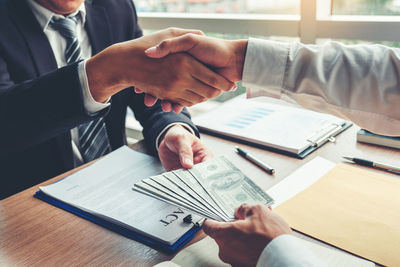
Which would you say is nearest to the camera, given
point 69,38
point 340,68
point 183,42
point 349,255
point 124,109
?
point 349,255

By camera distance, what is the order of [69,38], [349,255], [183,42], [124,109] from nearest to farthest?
[349,255] → [183,42] → [69,38] → [124,109]

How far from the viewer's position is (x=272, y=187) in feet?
2.95

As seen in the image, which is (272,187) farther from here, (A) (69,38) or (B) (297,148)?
(A) (69,38)

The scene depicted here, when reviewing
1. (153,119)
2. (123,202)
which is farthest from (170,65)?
(123,202)

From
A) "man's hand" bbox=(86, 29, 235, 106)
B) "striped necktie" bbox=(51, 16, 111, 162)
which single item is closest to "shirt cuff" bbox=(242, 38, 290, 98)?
"man's hand" bbox=(86, 29, 235, 106)

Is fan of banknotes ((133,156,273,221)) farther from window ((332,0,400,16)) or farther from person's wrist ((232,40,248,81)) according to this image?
window ((332,0,400,16))

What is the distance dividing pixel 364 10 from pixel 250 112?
0.72 metres

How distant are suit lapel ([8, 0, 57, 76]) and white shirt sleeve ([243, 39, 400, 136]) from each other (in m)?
0.73

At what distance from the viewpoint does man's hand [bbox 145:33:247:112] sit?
100cm

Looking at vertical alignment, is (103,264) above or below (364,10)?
below

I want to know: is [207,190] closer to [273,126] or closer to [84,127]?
[273,126]

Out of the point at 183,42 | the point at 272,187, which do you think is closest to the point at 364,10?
the point at 183,42

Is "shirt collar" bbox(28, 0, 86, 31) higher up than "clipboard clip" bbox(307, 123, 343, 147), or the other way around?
"shirt collar" bbox(28, 0, 86, 31)

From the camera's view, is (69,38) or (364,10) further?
(364,10)
